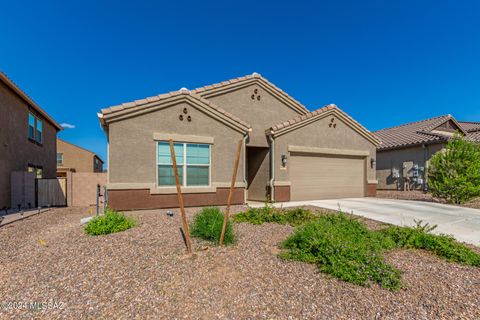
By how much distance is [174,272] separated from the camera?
3914 mm

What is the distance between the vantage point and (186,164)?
9312mm

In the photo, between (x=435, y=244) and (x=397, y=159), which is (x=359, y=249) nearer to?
(x=435, y=244)

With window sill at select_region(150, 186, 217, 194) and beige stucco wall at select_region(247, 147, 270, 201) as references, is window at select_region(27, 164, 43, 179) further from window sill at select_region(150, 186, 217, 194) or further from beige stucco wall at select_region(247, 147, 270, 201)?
beige stucco wall at select_region(247, 147, 270, 201)

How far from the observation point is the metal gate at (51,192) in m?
12.0

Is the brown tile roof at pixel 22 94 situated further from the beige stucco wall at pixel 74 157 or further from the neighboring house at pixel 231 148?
the beige stucco wall at pixel 74 157

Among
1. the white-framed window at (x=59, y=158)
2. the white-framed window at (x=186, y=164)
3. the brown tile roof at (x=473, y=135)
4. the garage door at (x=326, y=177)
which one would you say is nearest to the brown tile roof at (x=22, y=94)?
the white-framed window at (x=186, y=164)

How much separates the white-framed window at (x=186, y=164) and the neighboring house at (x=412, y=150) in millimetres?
12104

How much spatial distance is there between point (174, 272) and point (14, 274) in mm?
2781

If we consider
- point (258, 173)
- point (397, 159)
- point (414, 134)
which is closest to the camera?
point (258, 173)

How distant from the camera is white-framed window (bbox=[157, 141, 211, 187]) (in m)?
8.99

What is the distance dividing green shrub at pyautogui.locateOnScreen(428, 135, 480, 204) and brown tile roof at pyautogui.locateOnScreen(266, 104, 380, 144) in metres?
3.19

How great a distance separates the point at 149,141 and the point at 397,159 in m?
17.6

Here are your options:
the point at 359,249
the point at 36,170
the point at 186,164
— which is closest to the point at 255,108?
the point at 186,164

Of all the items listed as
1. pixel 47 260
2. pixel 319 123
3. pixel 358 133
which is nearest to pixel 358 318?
pixel 47 260
